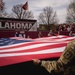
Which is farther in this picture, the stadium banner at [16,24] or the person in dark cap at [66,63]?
the stadium banner at [16,24]

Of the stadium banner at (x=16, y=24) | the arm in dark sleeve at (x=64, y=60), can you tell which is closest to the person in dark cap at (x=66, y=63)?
the arm in dark sleeve at (x=64, y=60)

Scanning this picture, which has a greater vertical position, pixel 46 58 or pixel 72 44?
pixel 72 44

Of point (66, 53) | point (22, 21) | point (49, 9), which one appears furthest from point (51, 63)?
point (49, 9)

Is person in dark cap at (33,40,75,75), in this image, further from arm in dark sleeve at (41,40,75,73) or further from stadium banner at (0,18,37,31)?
stadium banner at (0,18,37,31)

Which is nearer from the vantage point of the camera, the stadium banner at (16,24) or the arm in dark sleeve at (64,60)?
the arm in dark sleeve at (64,60)

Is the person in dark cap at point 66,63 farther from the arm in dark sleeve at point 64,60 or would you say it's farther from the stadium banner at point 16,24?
the stadium banner at point 16,24

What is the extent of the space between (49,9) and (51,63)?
177ft

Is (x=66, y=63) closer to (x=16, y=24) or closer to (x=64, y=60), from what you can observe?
(x=64, y=60)

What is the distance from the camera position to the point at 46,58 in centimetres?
293

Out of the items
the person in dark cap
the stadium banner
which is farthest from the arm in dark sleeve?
the stadium banner

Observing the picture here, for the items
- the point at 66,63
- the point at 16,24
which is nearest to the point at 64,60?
the point at 66,63

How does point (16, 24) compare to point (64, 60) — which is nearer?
point (64, 60)

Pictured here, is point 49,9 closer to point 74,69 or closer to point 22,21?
point 22,21

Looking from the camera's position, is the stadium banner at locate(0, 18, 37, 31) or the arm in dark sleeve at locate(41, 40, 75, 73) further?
the stadium banner at locate(0, 18, 37, 31)
